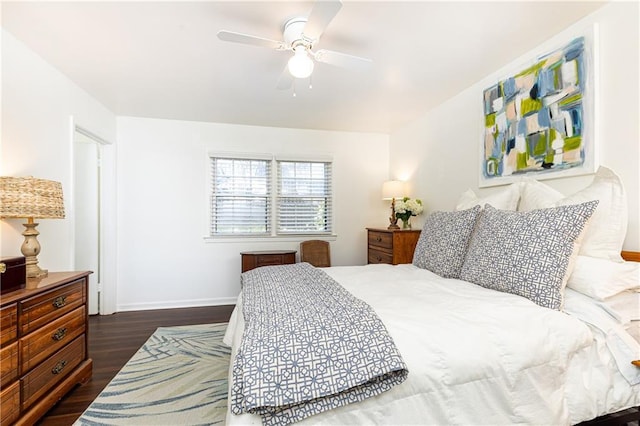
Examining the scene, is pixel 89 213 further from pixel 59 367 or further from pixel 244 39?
pixel 244 39

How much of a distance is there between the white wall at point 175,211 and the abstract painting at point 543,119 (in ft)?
8.07

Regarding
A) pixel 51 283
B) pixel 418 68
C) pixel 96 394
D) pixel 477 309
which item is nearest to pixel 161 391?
pixel 96 394

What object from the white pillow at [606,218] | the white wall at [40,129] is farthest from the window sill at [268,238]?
the white pillow at [606,218]

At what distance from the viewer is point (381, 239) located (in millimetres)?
3617

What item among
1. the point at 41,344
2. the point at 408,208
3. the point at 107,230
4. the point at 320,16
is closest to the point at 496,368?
the point at 320,16

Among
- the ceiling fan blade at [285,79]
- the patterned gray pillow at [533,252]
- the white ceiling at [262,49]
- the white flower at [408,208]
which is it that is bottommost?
the patterned gray pillow at [533,252]

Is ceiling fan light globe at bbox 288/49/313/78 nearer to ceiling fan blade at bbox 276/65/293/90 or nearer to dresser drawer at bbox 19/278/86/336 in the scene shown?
ceiling fan blade at bbox 276/65/293/90

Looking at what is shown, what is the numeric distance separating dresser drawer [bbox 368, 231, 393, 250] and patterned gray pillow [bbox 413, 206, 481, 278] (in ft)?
2.94

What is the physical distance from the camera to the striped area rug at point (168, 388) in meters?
1.80

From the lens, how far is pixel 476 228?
6.91 feet

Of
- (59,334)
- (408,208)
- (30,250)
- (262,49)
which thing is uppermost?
(262,49)

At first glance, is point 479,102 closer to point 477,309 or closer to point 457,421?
point 477,309

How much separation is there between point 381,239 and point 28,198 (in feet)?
10.2

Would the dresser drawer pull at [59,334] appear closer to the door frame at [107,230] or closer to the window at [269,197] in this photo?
the door frame at [107,230]
